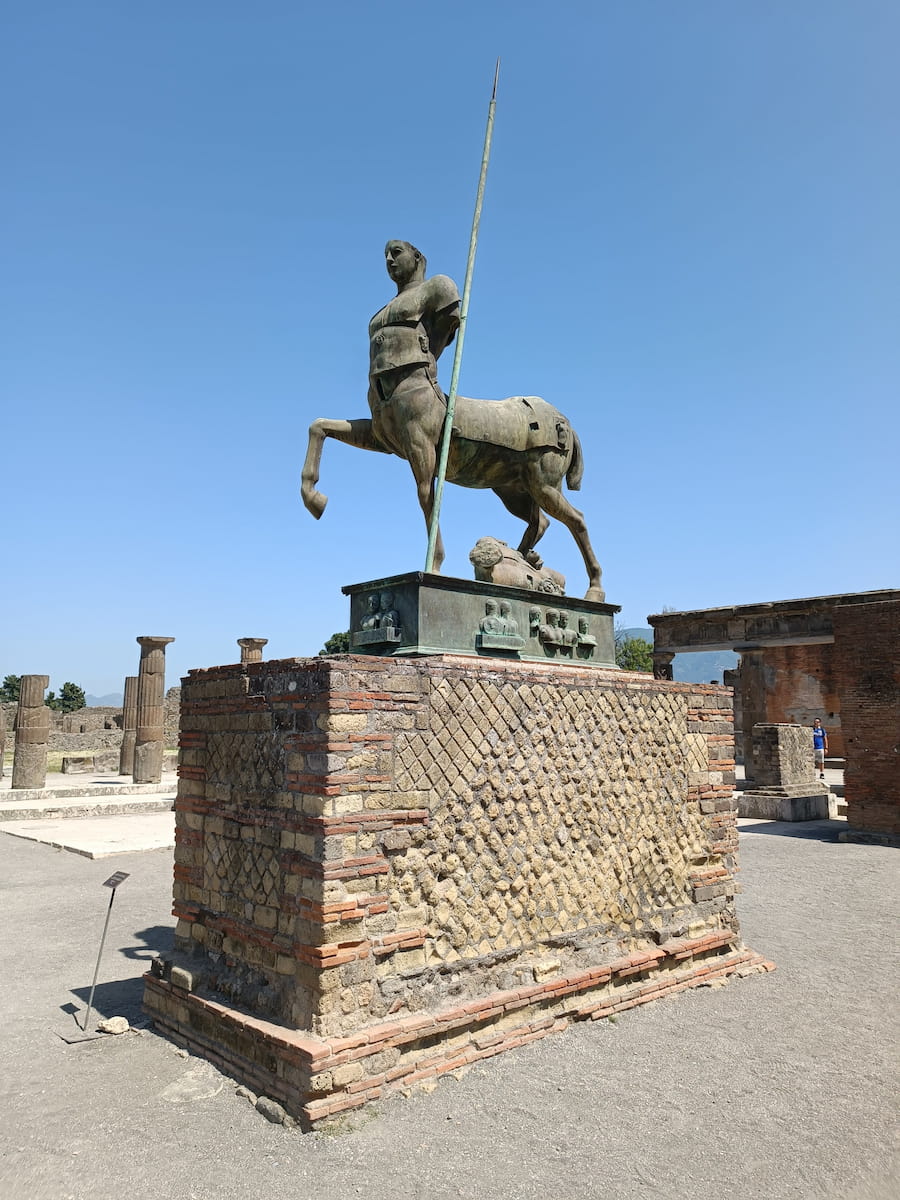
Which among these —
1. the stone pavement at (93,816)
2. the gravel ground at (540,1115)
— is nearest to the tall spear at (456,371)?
the gravel ground at (540,1115)

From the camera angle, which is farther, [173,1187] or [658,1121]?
[658,1121]

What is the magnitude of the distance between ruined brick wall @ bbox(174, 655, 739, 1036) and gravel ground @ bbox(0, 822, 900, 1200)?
477 mm

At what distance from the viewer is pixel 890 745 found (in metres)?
12.3

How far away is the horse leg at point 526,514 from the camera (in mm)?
6277

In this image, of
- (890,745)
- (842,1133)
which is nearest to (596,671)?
(842,1133)

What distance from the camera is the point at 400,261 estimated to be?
18.1 feet

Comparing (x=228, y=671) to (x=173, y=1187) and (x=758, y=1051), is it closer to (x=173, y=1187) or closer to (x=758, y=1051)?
(x=173, y=1187)

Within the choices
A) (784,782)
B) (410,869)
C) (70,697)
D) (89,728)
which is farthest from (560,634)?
(70,697)

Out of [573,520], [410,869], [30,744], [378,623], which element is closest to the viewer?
[410,869]

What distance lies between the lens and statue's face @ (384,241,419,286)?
5.53 m

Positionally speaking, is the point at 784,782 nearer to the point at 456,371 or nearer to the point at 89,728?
the point at 456,371

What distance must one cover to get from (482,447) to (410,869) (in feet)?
9.57

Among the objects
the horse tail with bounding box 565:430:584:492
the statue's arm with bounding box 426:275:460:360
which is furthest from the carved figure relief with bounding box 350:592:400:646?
the horse tail with bounding box 565:430:584:492

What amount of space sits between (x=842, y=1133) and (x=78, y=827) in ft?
42.2
